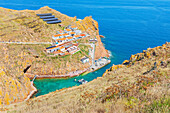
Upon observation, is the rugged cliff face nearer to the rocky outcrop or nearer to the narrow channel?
the rocky outcrop

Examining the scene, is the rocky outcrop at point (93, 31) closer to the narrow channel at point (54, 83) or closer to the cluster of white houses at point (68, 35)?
the cluster of white houses at point (68, 35)

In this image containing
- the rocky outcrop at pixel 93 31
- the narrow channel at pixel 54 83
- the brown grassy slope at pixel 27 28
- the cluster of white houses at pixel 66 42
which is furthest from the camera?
the rocky outcrop at pixel 93 31

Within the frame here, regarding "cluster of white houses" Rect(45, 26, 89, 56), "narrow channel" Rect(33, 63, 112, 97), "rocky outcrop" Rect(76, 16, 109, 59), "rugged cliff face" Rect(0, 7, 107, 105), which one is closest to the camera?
"rugged cliff face" Rect(0, 7, 107, 105)

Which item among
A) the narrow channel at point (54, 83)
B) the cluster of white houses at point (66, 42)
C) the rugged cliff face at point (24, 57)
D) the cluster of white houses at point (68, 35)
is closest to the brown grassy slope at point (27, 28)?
the rugged cliff face at point (24, 57)

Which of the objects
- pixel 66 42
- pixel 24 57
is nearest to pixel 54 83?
pixel 24 57

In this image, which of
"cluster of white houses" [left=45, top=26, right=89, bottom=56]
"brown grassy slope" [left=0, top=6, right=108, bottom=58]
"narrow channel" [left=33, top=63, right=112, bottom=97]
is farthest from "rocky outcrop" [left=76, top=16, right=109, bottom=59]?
"narrow channel" [left=33, top=63, right=112, bottom=97]

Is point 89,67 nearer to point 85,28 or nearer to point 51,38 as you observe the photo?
point 51,38

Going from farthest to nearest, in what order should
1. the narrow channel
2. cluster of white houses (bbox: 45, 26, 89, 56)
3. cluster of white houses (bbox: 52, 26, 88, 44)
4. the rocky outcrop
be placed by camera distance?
1. the rocky outcrop
2. cluster of white houses (bbox: 52, 26, 88, 44)
3. cluster of white houses (bbox: 45, 26, 89, 56)
4. the narrow channel
